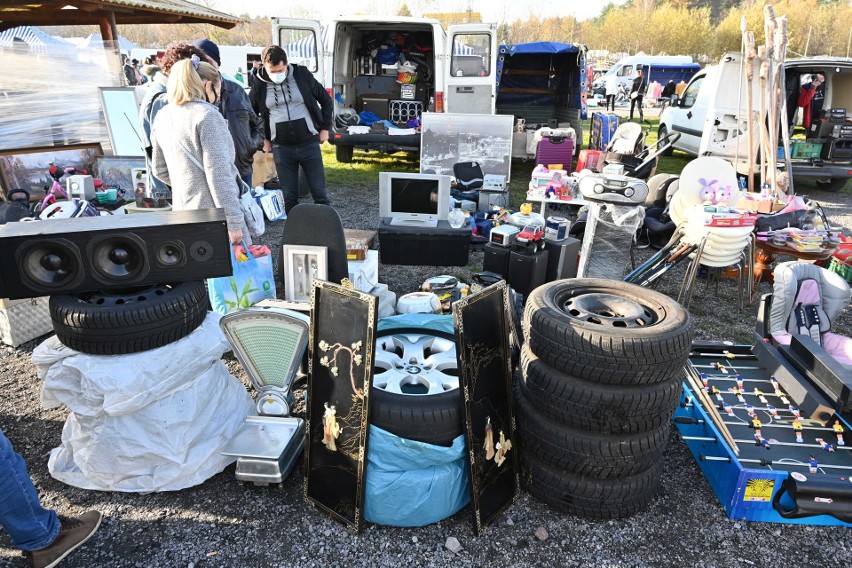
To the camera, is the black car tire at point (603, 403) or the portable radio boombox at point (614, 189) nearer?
the black car tire at point (603, 403)

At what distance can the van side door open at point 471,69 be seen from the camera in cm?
813

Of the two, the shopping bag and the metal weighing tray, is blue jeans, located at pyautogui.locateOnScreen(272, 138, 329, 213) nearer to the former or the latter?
the shopping bag

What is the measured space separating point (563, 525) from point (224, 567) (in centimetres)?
148

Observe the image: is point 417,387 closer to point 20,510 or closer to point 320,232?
point 320,232

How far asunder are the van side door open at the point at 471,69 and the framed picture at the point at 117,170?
4600 millimetres

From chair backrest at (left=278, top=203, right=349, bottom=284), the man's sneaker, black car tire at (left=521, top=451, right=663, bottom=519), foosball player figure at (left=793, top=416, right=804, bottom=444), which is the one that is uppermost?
chair backrest at (left=278, top=203, right=349, bottom=284)

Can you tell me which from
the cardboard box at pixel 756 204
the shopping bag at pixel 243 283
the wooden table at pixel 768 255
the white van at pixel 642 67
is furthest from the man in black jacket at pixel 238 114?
the white van at pixel 642 67

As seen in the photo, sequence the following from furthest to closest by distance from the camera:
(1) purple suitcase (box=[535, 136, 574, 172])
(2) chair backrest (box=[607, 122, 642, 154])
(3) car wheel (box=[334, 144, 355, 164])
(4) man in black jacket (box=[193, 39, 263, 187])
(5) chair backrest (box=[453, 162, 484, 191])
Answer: (3) car wheel (box=[334, 144, 355, 164])
(1) purple suitcase (box=[535, 136, 574, 172])
(2) chair backrest (box=[607, 122, 642, 154])
(5) chair backrest (box=[453, 162, 484, 191])
(4) man in black jacket (box=[193, 39, 263, 187])

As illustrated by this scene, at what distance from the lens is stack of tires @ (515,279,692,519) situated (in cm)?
218

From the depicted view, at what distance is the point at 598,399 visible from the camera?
221 cm

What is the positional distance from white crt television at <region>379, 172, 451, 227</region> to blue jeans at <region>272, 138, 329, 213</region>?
69 cm

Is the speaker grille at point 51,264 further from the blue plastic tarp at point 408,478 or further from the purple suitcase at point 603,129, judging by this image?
the purple suitcase at point 603,129

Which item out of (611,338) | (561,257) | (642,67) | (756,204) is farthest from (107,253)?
(642,67)

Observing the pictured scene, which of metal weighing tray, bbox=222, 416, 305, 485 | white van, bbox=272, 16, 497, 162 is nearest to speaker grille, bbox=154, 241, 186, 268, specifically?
Result: metal weighing tray, bbox=222, 416, 305, 485
